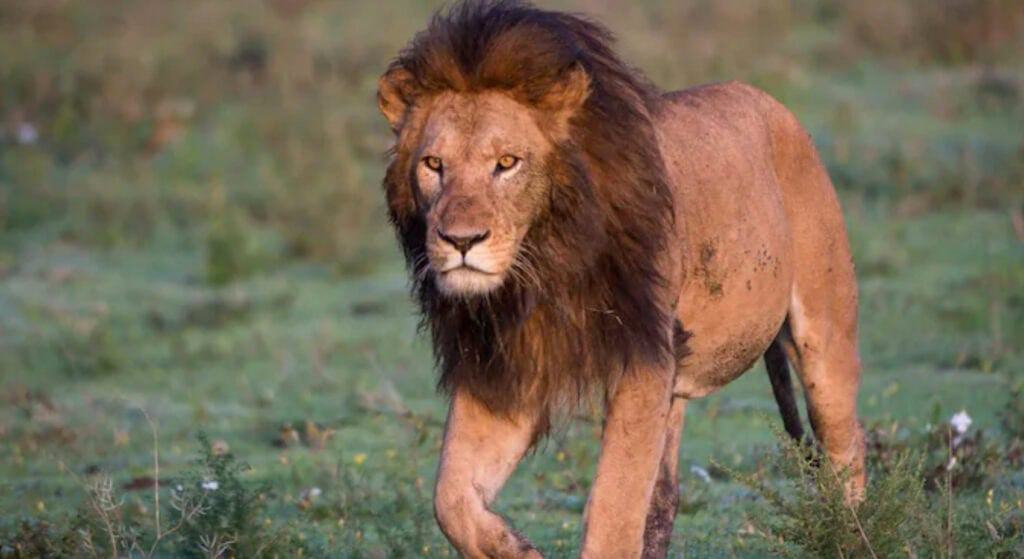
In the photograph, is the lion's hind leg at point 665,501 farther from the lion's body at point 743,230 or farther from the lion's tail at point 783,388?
the lion's tail at point 783,388

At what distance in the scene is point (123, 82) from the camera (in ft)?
49.5

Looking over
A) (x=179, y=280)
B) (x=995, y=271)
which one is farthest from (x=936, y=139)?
(x=179, y=280)

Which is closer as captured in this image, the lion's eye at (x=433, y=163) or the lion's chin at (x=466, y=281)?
the lion's chin at (x=466, y=281)

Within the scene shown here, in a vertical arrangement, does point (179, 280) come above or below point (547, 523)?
below

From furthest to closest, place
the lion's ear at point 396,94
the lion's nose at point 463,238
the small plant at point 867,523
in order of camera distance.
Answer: the small plant at point 867,523 < the lion's ear at point 396,94 < the lion's nose at point 463,238

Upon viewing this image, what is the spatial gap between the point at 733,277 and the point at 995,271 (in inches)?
208

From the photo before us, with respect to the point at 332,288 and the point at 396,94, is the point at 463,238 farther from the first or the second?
the point at 332,288

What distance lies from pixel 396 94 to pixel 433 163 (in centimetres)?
30

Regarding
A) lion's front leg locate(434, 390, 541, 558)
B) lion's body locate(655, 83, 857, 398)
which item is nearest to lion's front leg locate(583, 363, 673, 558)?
lion's front leg locate(434, 390, 541, 558)

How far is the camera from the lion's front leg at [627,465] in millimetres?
4641

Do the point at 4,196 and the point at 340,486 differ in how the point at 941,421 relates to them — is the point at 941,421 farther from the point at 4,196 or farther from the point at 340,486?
the point at 4,196

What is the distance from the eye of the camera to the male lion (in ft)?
14.9

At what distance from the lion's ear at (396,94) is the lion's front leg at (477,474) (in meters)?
0.69

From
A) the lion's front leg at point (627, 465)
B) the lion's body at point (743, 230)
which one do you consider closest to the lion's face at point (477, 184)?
the lion's front leg at point (627, 465)
